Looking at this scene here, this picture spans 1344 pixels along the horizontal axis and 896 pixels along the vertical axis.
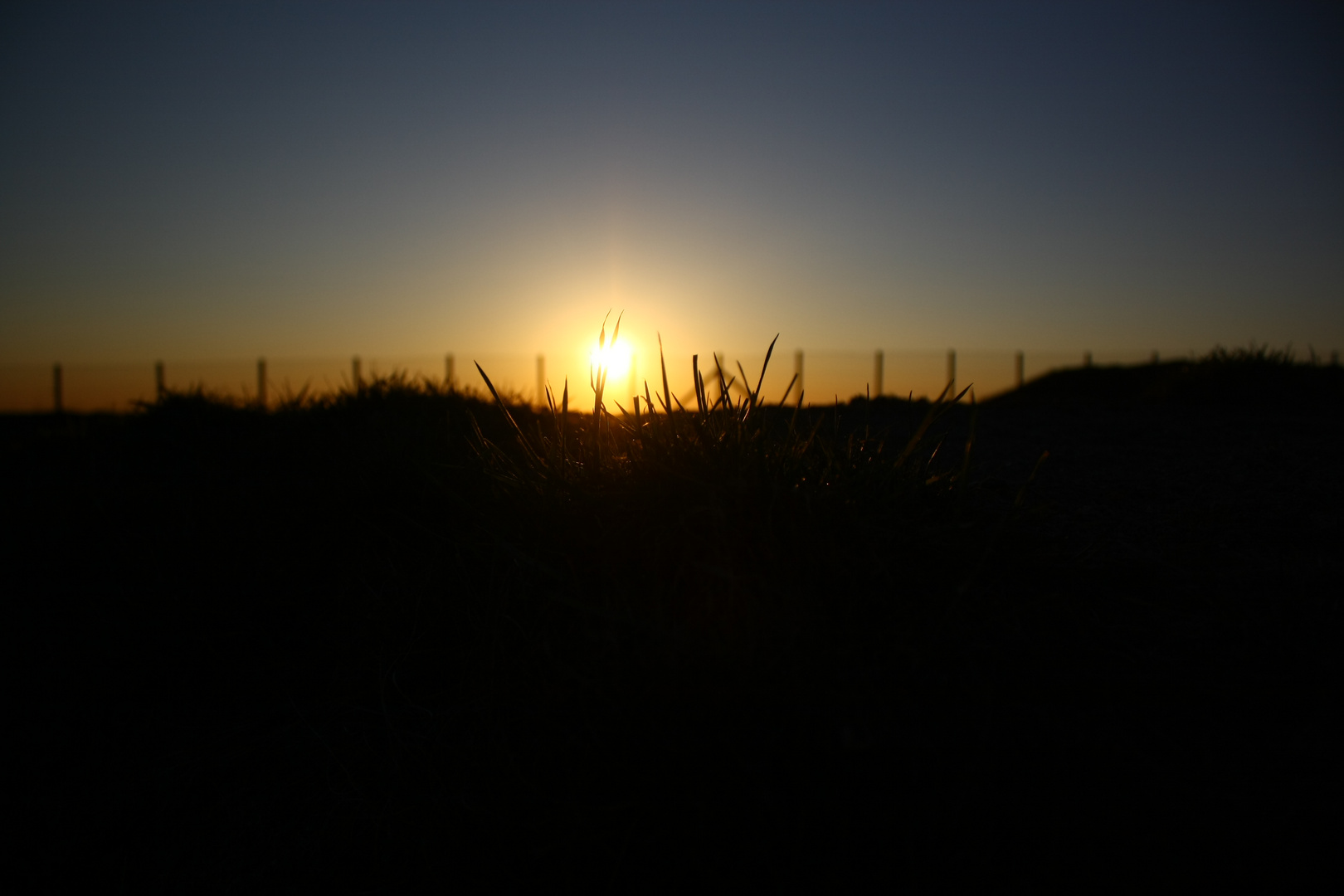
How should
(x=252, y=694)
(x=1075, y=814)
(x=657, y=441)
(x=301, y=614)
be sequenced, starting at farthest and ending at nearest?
(x=301, y=614) < (x=252, y=694) < (x=657, y=441) < (x=1075, y=814)

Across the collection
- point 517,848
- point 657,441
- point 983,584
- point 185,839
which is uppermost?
point 657,441

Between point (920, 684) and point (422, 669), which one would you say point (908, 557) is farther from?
point (422, 669)

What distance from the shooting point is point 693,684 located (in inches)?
48.3

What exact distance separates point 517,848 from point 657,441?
91 cm

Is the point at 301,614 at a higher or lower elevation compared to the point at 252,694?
higher

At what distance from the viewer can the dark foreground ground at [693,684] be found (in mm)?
1070

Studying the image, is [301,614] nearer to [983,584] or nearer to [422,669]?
[422,669]

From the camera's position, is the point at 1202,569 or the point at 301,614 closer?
the point at 1202,569

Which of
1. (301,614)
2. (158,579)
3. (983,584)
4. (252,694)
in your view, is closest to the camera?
(983,584)

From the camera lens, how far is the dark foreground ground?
3.51 ft

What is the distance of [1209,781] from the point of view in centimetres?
104

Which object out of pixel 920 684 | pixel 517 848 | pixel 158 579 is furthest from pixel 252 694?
pixel 920 684

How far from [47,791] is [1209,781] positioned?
252 centimetres

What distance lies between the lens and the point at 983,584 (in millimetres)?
1446
